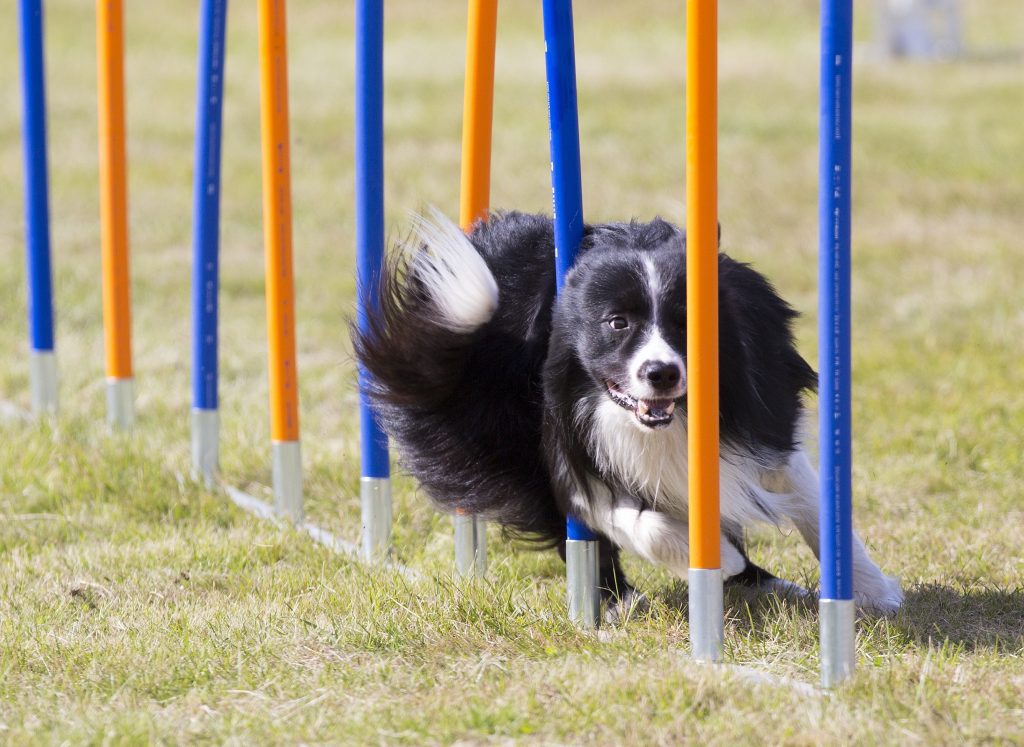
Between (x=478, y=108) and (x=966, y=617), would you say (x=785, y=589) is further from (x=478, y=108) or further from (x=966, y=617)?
(x=478, y=108)

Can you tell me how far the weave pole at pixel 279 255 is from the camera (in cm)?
404

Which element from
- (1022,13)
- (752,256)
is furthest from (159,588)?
(1022,13)

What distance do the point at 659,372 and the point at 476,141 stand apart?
99cm

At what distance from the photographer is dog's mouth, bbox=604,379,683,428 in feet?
9.98

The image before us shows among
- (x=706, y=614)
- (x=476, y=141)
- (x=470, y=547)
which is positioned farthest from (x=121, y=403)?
(x=706, y=614)

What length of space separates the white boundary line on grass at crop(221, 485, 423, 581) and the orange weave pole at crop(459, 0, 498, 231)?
0.92 metres

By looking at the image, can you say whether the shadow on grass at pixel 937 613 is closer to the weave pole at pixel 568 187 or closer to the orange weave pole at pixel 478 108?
the weave pole at pixel 568 187

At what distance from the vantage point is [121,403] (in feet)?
16.8

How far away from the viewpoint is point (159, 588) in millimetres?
3611

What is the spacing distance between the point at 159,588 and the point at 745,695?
168cm

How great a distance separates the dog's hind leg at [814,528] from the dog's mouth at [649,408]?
421 millimetres

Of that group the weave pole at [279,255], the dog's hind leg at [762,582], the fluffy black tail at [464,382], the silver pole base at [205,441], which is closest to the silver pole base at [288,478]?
the weave pole at [279,255]

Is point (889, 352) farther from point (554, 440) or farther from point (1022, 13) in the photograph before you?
point (1022, 13)

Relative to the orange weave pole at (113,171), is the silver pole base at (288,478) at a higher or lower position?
lower
